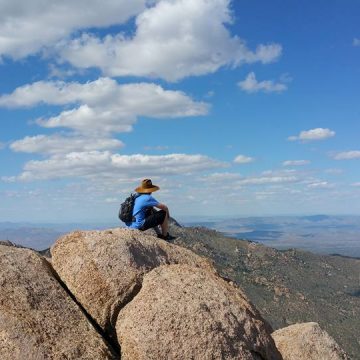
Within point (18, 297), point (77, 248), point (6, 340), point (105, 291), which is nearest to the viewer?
point (6, 340)

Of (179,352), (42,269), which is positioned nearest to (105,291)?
(42,269)

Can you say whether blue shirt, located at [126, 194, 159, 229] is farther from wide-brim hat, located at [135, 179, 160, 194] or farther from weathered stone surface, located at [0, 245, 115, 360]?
weathered stone surface, located at [0, 245, 115, 360]

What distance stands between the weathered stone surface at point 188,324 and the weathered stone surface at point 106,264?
30.9 inches

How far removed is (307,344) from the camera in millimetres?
22859

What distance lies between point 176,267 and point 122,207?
285 inches

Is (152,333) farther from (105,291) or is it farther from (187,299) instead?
(105,291)

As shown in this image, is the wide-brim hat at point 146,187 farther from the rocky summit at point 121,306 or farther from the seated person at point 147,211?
the rocky summit at point 121,306

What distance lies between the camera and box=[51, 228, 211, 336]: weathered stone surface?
19172 millimetres

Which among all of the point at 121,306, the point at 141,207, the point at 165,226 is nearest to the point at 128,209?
the point at 141,207

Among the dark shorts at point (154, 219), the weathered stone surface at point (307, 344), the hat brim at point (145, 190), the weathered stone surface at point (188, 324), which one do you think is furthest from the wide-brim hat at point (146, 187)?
the weathered stone surface at point (307, 344)

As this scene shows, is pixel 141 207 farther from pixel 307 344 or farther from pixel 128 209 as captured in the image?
pixel 307 344

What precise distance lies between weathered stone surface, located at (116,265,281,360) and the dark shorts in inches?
251

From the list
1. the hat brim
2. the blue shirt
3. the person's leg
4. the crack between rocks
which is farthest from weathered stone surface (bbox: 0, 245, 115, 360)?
the person's leg

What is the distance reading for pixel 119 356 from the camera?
18000 mm
